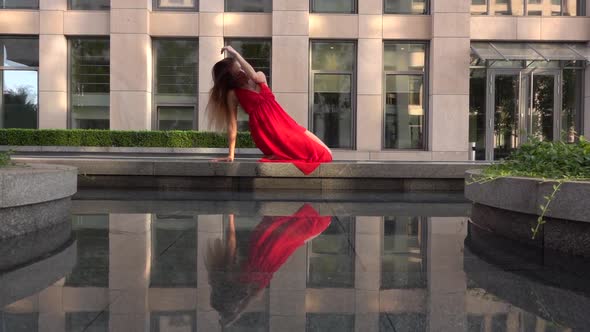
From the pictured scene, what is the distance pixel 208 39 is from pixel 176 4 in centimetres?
184

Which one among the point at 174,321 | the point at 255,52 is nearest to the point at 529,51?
the point at 255,52

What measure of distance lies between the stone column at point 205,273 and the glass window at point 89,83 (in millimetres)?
15613

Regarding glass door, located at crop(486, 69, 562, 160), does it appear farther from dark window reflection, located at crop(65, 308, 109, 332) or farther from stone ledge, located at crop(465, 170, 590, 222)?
dark window reflection, located at crop(65, 308, 109, 332)

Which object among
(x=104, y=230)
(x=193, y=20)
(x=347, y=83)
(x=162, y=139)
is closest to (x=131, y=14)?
(x=193, y=20)

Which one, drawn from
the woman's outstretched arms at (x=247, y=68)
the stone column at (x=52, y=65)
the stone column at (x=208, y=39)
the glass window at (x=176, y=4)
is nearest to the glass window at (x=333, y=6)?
the stone column at (x=208, y=39)

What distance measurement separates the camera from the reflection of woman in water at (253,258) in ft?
10.6

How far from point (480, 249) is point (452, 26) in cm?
1679

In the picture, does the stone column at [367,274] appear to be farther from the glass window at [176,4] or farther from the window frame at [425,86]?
the glass window at [176,4]

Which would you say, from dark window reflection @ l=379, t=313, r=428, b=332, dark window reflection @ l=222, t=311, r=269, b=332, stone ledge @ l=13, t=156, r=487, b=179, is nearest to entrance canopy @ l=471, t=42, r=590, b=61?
stone ledge @ l=13, t=156, r=487, b=179

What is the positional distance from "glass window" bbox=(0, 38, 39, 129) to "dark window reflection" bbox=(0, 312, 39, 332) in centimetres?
1970

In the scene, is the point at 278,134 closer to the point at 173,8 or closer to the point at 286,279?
the point at 286,279

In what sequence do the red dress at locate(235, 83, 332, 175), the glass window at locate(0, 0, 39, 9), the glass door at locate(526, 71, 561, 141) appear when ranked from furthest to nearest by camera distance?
the glass door at locate(526, 71, 561, 141)
the glass window at locate(0, 0, 39, 9)
the red dress at locate(235, 83, 332, 175)

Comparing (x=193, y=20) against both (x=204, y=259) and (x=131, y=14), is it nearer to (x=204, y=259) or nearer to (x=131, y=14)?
(x=131, y=14)

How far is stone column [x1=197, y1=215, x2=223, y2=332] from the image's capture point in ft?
9.32
